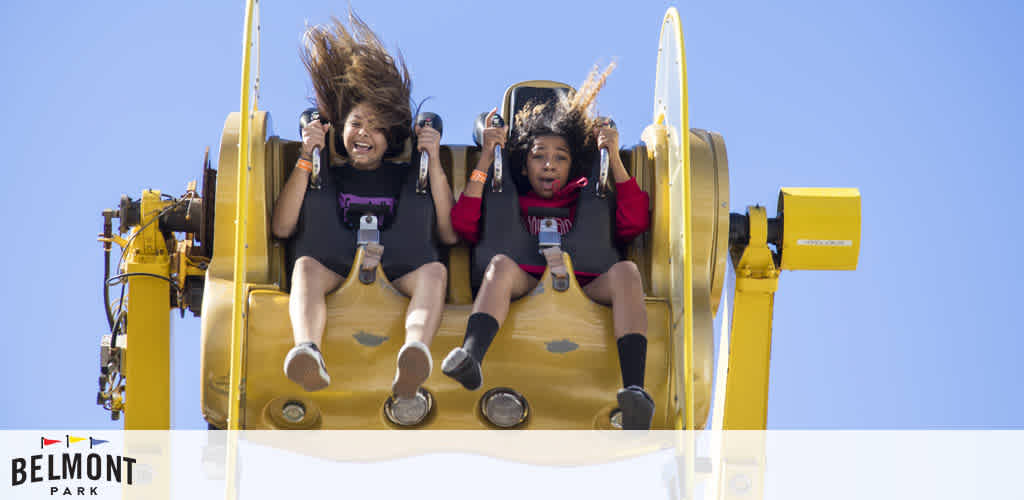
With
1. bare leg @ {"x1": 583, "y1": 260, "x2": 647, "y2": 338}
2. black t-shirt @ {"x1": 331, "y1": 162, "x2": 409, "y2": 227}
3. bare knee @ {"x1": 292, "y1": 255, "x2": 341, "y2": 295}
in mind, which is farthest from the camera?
black t-shirt @ {"x1": 331, "y1": 162, "x2": 409, "y2": 227}

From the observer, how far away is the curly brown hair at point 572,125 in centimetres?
841

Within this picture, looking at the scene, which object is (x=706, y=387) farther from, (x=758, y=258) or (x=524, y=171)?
(x=524, y=171)

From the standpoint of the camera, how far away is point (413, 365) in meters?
7.04

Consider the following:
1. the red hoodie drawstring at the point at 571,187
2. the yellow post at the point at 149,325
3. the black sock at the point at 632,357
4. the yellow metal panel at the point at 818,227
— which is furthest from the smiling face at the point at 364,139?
the yellow metal panel at the point at 818,227

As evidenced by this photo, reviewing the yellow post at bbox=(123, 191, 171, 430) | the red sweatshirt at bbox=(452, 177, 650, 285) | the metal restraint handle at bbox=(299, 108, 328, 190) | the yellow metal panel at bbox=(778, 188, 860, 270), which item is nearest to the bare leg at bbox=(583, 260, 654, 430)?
the red sweatshirt at bbox=(452, 177, 650, 285)

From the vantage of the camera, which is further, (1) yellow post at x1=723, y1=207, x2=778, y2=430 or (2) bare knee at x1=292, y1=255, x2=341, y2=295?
(1) yellow post at x1=723, y1=207, x2=778, y2=430

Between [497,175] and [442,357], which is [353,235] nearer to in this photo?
A: [497,175]

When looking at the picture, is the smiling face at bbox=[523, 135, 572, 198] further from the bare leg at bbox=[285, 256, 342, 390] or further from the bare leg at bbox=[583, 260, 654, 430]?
the bare leg at bbox=[285, 256, 342, 390]

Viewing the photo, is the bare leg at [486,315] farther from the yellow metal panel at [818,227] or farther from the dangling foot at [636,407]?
the yellow metal panel at [818,227]

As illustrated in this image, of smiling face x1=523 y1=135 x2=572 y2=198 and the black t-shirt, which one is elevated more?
smiling face x1=523 y1=135 x2=572 y2=198

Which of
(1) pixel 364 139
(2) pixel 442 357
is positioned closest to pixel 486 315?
(2) pixel 442 357

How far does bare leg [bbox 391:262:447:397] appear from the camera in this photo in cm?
705

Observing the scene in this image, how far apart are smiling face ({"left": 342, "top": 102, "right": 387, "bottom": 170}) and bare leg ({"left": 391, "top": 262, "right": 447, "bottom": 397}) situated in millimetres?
851

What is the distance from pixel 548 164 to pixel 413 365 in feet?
5.56
